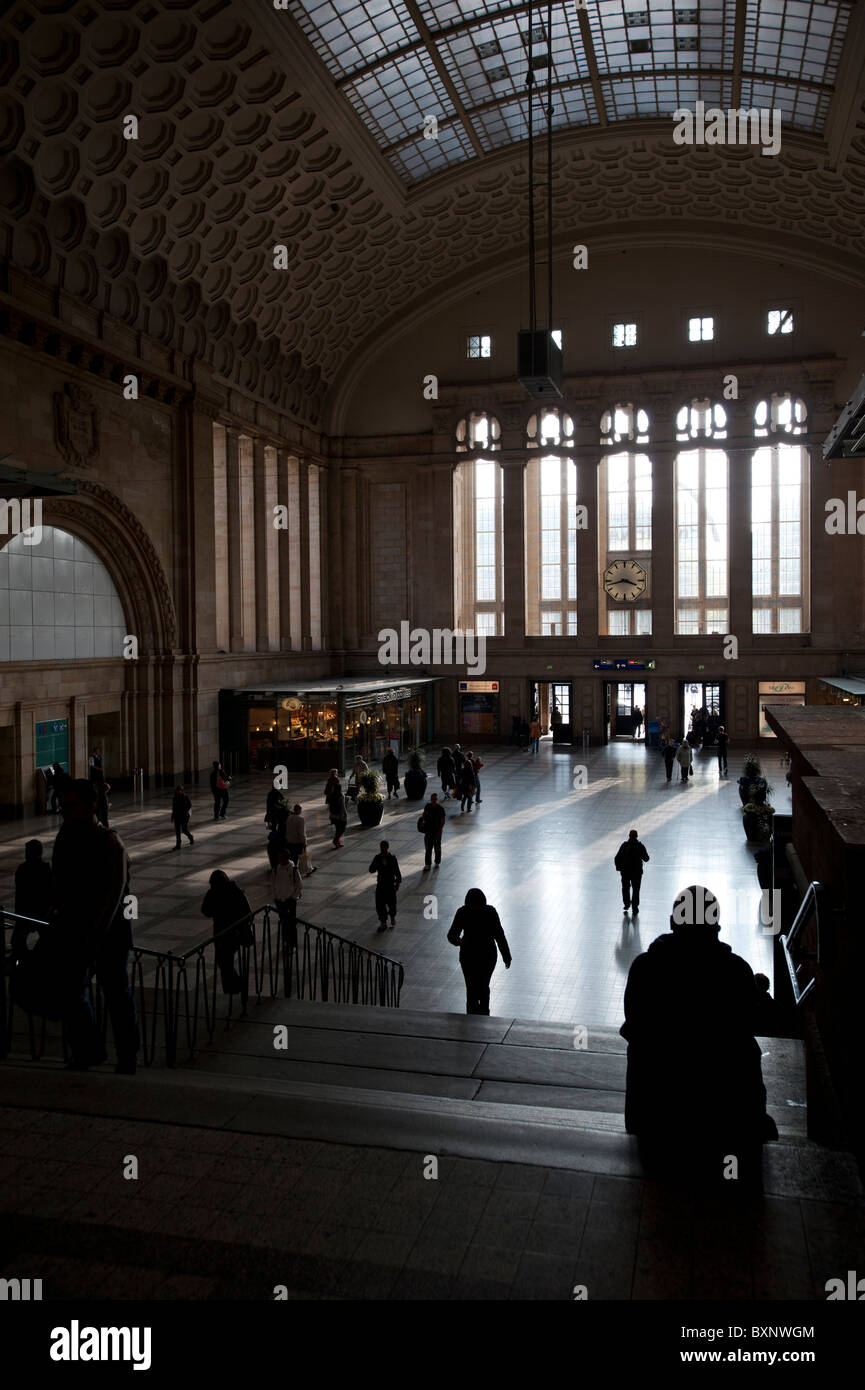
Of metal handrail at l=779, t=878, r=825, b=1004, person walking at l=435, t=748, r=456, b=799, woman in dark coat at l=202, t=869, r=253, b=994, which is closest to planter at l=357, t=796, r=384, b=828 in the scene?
person walking at l=435, t=748, r=456, b=799

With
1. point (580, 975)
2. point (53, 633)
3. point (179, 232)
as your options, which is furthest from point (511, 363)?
point (580, 975)

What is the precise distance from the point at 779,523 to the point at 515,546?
29.7ft

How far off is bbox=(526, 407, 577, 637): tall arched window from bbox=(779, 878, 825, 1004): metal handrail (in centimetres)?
2858

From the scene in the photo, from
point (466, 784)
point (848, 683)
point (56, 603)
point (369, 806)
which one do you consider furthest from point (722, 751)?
point (56, 603)

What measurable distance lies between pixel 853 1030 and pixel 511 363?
32.9 meters

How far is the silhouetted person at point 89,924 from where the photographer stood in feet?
15.9

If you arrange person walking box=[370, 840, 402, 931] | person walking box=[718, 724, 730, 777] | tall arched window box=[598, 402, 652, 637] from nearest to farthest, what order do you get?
person walking box=[370, 840, 402, 931]
person walking box=[718, 724, 730, 777]
tall arched window box=[598, 402, 652, 637]

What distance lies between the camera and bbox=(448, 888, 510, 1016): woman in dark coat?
795 cm

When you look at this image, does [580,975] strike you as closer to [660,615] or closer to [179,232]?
[179,232]

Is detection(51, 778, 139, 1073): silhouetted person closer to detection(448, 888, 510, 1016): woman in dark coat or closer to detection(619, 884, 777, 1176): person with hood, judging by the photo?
detection(619, 884, 777, 1176): person with hood

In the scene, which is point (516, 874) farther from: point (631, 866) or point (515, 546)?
point (515, 546)

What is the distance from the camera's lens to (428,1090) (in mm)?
5559
